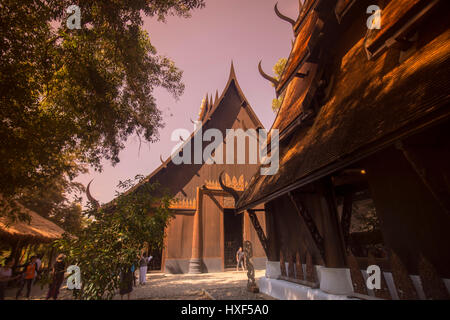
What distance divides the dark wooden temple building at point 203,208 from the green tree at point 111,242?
6932 mm

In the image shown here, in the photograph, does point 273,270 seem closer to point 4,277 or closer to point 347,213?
point 347,213

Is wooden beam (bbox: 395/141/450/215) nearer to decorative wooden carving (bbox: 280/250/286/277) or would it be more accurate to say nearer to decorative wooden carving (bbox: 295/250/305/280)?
decorative wooden carving (bbox: 295/250/305/280)

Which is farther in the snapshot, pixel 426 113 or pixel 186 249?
pixel 186 249

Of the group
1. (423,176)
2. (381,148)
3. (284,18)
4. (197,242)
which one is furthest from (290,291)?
(284,18)

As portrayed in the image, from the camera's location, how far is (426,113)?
6.51 ft

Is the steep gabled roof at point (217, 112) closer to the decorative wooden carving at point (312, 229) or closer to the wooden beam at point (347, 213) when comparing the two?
the wooden beam at point (347, 213)

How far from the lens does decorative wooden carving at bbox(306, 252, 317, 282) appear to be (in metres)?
4.80

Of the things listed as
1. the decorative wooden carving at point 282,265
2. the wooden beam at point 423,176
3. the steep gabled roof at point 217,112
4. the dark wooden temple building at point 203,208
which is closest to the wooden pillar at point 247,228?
the dark wooden temple building at point 203,208

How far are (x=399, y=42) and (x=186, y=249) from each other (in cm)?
1298

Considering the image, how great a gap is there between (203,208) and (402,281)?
11373mm

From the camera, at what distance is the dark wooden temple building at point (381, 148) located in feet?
7.87

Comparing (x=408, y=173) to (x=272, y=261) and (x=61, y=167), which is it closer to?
(x=272, y=261)

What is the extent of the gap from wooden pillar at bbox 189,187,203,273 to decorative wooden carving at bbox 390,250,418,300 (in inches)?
431
